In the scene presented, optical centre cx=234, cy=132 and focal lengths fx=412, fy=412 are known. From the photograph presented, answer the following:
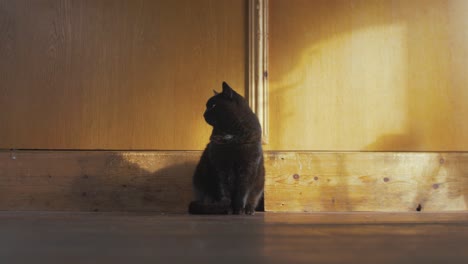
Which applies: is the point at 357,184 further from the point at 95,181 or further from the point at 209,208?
the point at 95,181


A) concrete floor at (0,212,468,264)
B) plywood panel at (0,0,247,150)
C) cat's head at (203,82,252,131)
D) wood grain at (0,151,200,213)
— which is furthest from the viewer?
plywood panel at (0,0,247,150)

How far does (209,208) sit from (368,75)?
3.46ft

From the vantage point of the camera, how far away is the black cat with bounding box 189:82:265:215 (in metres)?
1.69

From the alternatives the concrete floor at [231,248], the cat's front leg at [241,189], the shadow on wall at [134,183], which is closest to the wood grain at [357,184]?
the cat's front leg at [241,189]

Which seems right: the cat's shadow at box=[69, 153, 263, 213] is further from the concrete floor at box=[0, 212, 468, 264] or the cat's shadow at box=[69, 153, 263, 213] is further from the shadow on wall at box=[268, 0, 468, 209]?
the concrete floor at box=[0, 212, 468, 264]

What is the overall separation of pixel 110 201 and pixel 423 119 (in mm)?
1568

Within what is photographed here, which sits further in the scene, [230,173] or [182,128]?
[182,128]

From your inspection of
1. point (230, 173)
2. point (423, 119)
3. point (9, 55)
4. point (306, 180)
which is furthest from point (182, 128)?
point (423, 119)

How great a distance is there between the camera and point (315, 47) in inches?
80.7

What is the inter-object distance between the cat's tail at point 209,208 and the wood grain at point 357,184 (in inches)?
11.9

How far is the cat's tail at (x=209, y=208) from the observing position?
5.36 ft

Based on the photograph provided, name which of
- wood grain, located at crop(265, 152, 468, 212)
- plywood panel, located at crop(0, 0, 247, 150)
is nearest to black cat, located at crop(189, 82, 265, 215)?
wood grain, located at crop(265, 152, 468, 212)

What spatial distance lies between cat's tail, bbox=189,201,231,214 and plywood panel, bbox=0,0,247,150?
0.44 meters

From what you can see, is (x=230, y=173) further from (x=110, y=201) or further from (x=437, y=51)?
(x=437, y=51)
